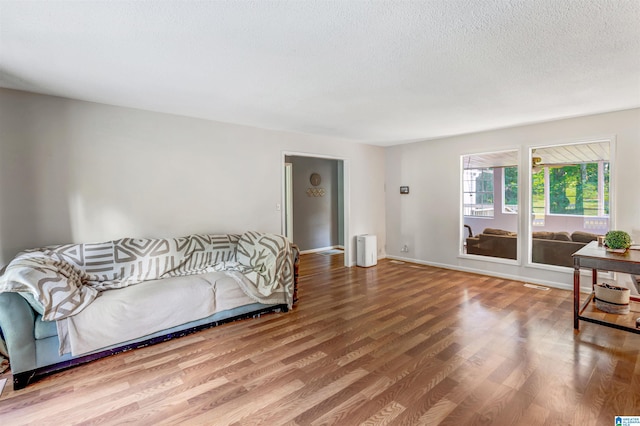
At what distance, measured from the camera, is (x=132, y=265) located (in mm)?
3217

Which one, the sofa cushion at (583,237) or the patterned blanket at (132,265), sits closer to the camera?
the patterned blanket at (132,265)

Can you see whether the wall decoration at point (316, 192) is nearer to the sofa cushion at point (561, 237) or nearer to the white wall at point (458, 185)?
the white wall at point (458, 185)

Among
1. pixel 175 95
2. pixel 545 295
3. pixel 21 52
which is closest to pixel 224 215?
pixel 175 95

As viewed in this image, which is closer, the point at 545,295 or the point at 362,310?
the point at 362,310

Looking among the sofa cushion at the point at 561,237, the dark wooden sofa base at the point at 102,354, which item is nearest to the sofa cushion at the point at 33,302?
the dark wooden sofa base at the point at 102,354

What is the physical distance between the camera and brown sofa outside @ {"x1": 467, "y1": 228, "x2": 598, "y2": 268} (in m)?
4.39

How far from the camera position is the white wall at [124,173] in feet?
9.71

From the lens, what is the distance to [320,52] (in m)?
2.18

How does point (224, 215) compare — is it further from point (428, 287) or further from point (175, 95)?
point (428, 287)

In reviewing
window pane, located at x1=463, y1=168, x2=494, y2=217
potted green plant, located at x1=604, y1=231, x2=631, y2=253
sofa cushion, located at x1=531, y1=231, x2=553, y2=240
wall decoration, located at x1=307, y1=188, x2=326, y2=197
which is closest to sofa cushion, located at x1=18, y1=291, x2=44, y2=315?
potted green plant, located at x1=604, y1=231, x2=631, y2=253

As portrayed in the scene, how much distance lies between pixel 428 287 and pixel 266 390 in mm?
3019

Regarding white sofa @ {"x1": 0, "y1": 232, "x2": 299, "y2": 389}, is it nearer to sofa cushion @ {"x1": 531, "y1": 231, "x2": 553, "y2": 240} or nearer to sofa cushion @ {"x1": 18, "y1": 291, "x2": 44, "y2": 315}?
sofa cushion @ {"x1": 18, "y1": 291, "x2": 44, "y2": 315}

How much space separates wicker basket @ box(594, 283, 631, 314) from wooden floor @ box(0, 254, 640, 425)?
1.02 feet

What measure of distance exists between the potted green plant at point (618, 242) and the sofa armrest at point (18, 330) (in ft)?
16.4
